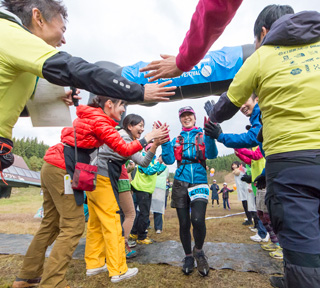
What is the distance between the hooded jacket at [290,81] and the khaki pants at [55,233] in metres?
1.54

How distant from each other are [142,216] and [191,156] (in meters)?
1.81

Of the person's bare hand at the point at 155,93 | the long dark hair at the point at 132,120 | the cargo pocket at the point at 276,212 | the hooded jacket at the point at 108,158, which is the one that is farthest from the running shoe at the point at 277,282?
the long dark hair at the point at 132,120

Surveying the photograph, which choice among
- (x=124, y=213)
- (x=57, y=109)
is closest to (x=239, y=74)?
(x=57, y=109)

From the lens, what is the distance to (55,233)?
81.2 inches

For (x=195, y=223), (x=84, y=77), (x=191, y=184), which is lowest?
(x=195, y=223)

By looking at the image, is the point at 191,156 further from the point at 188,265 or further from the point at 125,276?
the point at 125,276

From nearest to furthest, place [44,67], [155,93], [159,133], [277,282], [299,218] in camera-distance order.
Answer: [299,218], [44,67], [155,93], [277,282], [159,133]

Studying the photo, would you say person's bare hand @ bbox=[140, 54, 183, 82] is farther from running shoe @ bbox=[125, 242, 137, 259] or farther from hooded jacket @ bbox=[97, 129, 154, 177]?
running shoe @ bbox=[125, 242, 137, 259]

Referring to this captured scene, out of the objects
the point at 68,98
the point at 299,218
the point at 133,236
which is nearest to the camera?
the point at 299,218

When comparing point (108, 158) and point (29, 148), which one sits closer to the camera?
point (108, 158)

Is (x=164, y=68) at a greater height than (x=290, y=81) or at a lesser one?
greater

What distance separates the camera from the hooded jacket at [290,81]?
3.48ft

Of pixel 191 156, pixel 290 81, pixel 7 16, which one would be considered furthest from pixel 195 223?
pixel 7 16

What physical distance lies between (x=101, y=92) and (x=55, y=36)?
71 centimetres
